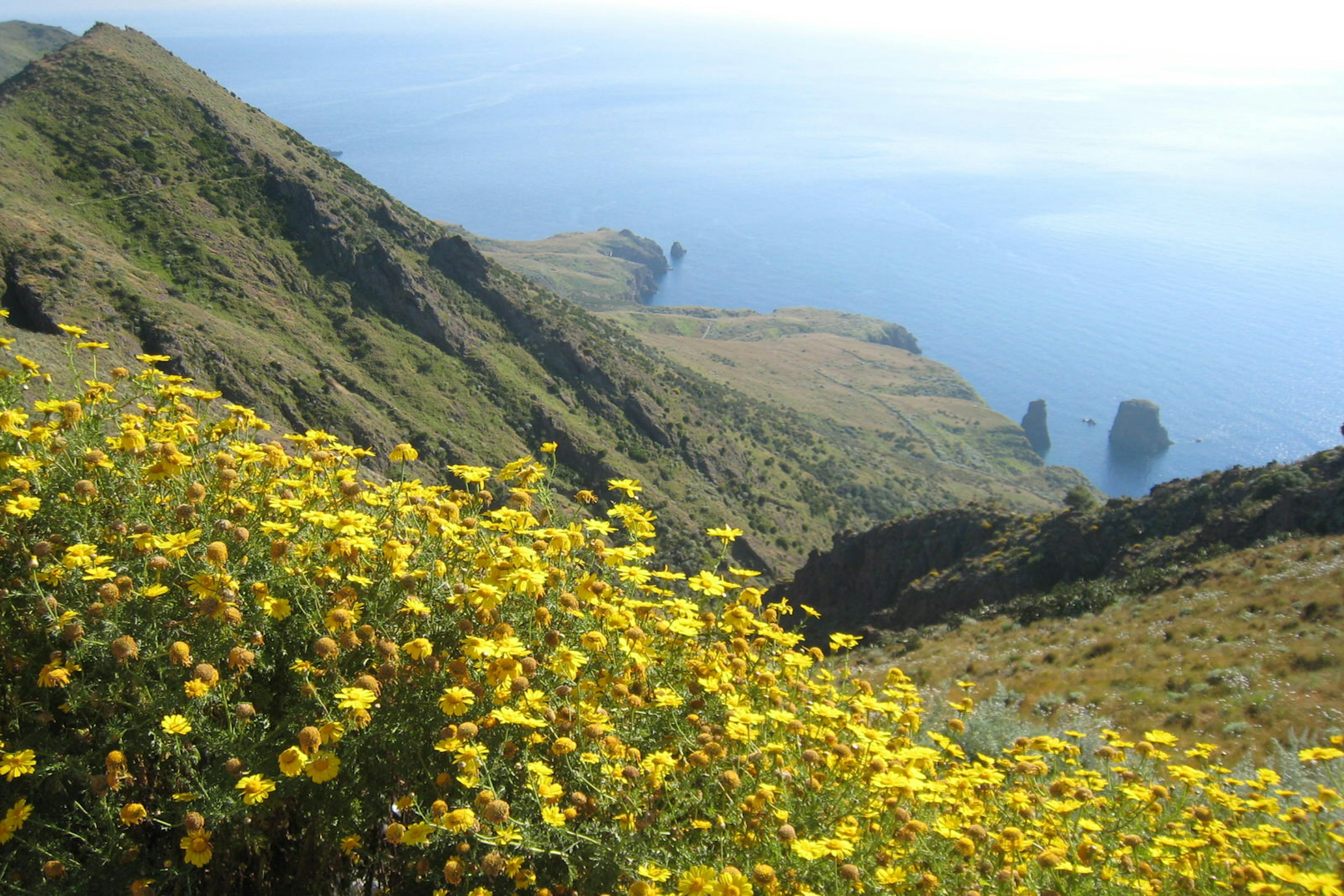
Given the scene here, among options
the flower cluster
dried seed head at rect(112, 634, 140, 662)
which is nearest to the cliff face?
the flower cluster

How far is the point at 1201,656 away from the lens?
15195 millimetres

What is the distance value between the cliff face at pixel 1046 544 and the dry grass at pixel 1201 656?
5.80ft

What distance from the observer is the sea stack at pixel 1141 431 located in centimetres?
11519

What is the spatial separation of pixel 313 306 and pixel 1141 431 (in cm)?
11364

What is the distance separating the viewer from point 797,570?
35688 millimetres

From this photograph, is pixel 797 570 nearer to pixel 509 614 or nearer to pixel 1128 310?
pixel 509 614

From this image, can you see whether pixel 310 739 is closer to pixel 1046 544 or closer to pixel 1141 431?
pixel 1046 544

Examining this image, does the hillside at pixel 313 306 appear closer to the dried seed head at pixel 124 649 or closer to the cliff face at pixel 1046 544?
the cliff face at pixel 1046 544

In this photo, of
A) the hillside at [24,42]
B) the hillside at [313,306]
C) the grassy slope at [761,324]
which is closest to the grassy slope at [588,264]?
the grassy slope at [761,324]

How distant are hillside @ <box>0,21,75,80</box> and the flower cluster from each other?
163792 millimetres

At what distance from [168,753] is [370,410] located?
34893mm

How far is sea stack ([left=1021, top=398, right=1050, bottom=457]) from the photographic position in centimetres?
12088

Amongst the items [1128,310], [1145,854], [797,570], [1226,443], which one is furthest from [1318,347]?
[1145,854]

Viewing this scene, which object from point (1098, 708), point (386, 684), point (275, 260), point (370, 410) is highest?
point (275, 260)
